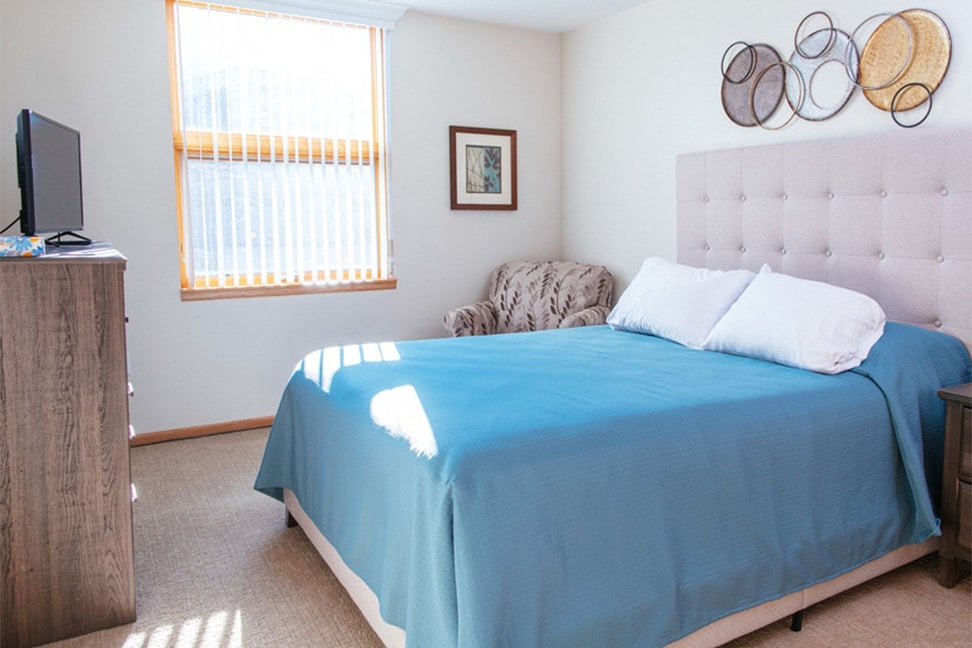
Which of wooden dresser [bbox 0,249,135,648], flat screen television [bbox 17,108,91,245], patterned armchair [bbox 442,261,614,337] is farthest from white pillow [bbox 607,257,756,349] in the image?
flat screen television [bbox 17,108,91,245]

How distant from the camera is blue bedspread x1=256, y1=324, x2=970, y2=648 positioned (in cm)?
158

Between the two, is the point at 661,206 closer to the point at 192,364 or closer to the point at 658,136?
the point at 658,136

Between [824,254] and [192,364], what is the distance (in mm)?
3090

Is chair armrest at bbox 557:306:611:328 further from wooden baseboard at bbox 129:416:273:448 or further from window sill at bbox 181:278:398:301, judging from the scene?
wooden baseboard at bbox 129:416:273:448

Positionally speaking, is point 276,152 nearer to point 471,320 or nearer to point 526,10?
point 471,320

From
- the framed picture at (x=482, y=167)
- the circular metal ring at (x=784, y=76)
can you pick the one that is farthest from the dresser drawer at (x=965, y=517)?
the framed picture at (x=482, y=167)

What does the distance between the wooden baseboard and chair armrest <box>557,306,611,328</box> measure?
1.73 m

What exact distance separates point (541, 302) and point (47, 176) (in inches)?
98.7

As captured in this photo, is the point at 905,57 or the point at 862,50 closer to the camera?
the point at 905,57

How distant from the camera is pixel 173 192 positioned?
376 cm

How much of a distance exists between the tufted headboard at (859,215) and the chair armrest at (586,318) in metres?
0.68

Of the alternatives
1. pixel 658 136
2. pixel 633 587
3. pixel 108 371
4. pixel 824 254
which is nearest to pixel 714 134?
pixel 658 136

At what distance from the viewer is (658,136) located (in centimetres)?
399

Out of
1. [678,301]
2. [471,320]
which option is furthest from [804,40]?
[471,320]
